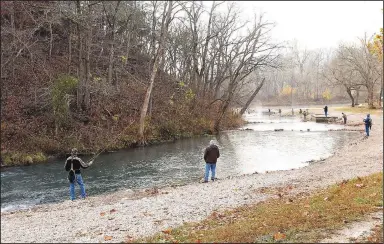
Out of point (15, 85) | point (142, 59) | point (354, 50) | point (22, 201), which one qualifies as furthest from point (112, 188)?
point (354, 50)

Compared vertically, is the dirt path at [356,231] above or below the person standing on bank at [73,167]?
below

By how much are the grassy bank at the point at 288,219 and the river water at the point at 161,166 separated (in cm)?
774

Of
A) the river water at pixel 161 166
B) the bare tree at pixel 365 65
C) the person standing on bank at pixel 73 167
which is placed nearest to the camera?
the person standing on bank at pixel 73 167

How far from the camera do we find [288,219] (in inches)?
363

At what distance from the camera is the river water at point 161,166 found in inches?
663

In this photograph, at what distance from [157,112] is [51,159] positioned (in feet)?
47.0

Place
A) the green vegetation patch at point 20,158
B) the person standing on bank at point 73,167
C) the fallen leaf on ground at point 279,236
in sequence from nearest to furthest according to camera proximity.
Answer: the fallen leaf on ground at point 279,236
the person standing on bank at point 73,167
the green vegetation patch at point 20,158

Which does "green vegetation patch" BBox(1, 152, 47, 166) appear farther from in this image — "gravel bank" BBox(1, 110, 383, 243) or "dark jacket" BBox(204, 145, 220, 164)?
"dark jacket" BBox(204, 145, 220, 164)

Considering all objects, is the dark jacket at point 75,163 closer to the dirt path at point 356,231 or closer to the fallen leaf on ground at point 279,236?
the fallen leaf on ground at point 279,236

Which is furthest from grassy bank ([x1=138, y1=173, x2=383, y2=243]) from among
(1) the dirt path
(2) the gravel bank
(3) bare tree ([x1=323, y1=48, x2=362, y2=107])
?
(3) bare tree ([x1=323, y1=48, x2=362, y2=107])

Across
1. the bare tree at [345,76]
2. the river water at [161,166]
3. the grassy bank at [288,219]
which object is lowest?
the river water at [161,166]

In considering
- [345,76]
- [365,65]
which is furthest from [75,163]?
[345,76]

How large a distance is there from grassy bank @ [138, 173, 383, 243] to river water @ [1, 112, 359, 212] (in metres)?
7.74

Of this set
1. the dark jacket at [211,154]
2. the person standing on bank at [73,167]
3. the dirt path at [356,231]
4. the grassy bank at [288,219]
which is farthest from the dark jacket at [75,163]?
the dirt path at [356,231]
